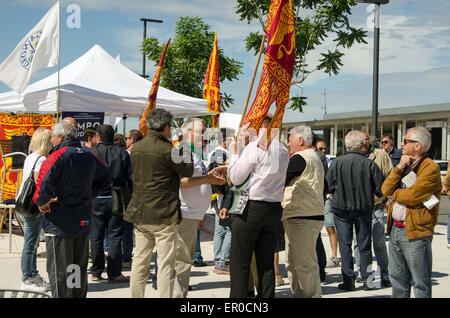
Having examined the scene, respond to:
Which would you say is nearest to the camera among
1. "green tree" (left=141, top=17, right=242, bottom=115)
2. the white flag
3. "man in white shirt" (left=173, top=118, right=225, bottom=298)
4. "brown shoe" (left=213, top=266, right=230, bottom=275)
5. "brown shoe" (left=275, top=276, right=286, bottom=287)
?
"man in white shirt" (left=173, top=118, right=225, bottom=298)

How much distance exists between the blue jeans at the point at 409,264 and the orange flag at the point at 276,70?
1591 mm

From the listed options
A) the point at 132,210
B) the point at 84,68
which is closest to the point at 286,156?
the point at 132,210

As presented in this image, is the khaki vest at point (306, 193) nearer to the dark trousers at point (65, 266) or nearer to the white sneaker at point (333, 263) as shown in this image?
the dark trousers at point (65, 266)

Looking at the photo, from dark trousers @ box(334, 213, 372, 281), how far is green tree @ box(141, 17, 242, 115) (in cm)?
1432

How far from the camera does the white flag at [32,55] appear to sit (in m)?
9.73

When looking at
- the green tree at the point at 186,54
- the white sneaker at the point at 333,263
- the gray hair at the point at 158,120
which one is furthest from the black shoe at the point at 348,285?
the green tree at the point at 186,54

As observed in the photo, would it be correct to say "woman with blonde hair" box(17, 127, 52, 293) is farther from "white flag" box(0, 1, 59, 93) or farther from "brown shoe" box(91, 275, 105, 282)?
"white flag" box(0, 1, 59, 93)

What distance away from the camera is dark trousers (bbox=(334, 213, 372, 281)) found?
7.23 metres

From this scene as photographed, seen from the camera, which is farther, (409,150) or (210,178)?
(210,178)

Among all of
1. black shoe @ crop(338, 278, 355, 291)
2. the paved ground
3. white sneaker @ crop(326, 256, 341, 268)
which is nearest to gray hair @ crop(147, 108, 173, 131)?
the paved ground

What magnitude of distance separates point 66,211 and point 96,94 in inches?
225
